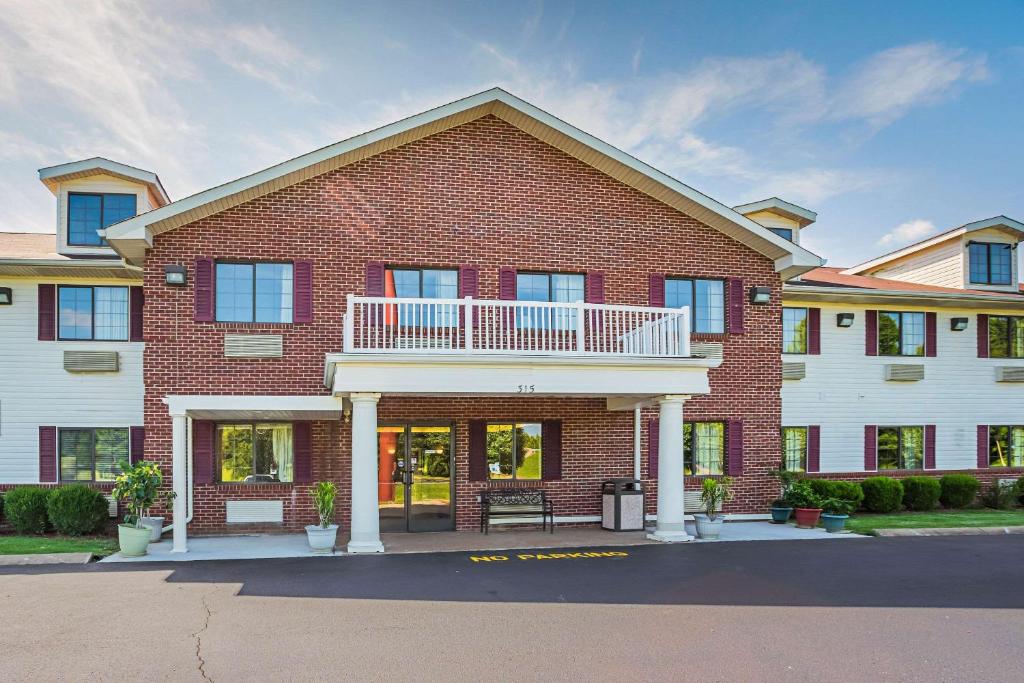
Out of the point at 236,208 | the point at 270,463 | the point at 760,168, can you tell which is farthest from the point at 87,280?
the point at 760,168

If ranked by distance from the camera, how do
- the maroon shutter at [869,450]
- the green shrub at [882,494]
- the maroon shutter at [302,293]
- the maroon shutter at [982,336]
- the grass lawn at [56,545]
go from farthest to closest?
the maroon shutter at [982,336], the maroon shutter at [869,450], the green shrub at [882,494], the maroon shutter at [302,293], the grass lawn at [56,545]

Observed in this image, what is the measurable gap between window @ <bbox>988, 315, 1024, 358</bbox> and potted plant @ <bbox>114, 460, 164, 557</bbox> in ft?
67.2

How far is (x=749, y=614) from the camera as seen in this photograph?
8789mm

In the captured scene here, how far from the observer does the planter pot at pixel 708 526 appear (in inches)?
563

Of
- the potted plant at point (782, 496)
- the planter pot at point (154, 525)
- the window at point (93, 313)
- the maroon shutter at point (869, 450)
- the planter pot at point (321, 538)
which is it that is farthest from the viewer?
the maroon shutter at point (869, 450)

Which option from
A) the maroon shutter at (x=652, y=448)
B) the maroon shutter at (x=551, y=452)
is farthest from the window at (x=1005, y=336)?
the maroon shutter at (x=551, y=452)

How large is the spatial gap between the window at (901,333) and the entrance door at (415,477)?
38.8 ft

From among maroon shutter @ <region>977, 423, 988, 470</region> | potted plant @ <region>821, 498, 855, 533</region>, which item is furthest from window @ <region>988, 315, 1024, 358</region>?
potted plant @ <region>821, 498, 855, 533</region>

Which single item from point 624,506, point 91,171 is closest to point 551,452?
point 624,506

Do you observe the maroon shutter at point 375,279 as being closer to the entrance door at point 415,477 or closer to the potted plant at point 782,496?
the entrance door at point 415,477

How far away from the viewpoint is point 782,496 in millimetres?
17109

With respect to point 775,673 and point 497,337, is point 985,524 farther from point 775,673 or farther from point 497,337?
point 775,673

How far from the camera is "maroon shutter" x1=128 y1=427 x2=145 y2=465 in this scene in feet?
52.2

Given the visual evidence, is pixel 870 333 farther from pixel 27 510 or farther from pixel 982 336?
pixel 27 510
